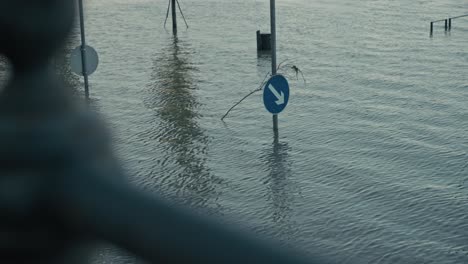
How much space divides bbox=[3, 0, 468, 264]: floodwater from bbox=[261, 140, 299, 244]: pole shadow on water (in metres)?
0.03

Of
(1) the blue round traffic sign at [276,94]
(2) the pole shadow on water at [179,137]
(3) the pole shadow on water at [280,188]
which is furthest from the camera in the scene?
(1) the blue round traffic sign at [276,94]

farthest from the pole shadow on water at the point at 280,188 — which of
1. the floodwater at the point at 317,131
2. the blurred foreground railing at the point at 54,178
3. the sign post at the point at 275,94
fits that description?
the blurred foreground railing at the point at 54,178

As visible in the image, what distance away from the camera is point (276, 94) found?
16.3m

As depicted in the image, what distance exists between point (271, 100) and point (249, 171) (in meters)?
1.98

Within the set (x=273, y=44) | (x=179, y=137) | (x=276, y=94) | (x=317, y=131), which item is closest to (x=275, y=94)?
(x=276, y=94)

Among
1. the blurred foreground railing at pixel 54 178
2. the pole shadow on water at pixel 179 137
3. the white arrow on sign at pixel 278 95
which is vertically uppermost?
the blurred foreground railing at pixel 54 178

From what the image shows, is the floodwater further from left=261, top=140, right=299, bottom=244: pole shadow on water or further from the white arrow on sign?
the white arrow on sign

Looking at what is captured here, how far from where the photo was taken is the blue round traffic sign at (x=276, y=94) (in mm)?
15977

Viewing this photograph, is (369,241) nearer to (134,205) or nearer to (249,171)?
(249,171)

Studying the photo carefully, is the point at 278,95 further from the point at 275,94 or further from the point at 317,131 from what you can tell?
the point at 317,131

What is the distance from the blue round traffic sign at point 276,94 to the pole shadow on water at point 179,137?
1429 millimetres

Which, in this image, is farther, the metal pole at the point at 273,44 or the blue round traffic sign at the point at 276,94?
the metal pole at the point at 273,44

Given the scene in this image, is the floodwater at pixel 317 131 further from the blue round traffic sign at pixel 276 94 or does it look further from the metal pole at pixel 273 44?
the blue round traffic sign at pixel 276 94

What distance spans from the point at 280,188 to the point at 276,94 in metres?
2.80
